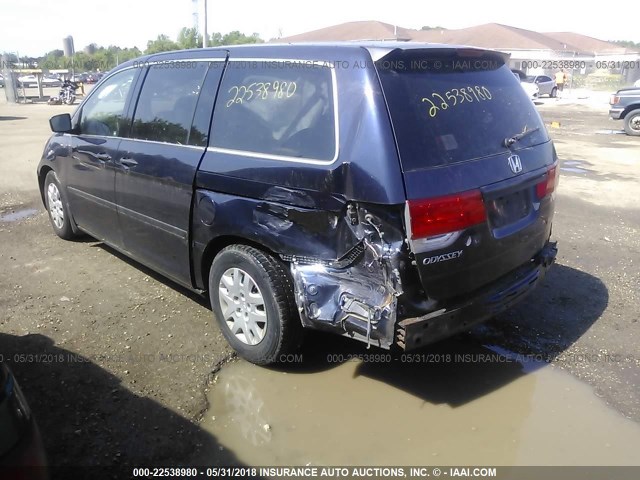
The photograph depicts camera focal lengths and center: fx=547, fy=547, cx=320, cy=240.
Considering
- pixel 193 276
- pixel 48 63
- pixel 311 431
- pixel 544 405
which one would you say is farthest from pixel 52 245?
pixel 48 63

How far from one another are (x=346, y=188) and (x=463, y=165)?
648mm

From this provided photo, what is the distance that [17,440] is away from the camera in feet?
5.55

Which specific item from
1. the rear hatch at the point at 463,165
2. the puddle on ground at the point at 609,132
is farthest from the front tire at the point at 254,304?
the puddle on ground at the point at 609,132

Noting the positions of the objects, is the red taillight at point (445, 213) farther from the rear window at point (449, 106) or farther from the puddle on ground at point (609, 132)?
the puddle on ground at point (609, 132)

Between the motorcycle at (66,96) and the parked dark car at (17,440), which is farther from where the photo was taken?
the motorcycle at (66,96)

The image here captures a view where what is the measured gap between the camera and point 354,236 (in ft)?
9.36

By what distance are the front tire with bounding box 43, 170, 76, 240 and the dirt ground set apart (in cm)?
15

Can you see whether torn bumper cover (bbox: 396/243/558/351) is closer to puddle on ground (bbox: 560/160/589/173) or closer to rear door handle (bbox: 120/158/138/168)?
rear door handle (bbox: 120/158/138/168)

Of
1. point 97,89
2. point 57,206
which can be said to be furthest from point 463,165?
point 57,206

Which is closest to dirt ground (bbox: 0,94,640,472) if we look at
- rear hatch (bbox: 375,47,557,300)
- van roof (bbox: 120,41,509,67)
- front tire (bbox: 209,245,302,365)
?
front tire (bbox: 209,245,302,365)

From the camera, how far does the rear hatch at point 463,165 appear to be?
109 inches

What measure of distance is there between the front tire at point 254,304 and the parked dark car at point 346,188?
0.01 metres

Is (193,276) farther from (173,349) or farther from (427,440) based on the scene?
(427,440)

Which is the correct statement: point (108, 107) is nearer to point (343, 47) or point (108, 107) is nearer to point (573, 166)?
point (343, 47)
